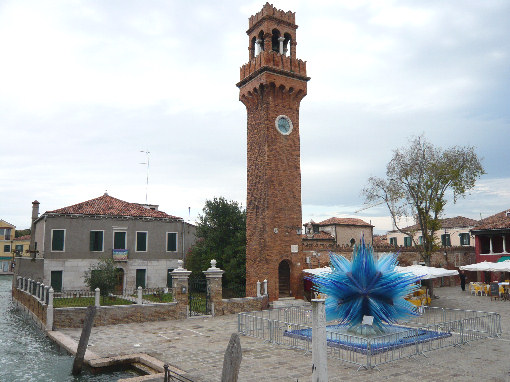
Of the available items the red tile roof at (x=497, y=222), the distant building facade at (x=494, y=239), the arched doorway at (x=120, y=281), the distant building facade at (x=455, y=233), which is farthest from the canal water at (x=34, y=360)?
the distant building facade at (x=455, y=233)

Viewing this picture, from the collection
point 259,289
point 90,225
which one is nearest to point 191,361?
point 259,289

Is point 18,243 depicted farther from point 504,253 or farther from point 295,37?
point 504,253

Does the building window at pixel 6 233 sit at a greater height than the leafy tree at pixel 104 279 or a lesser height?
greater

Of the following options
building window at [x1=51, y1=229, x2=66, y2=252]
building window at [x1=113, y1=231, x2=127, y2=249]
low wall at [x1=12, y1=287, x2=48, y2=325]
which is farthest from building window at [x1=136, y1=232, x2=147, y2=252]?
low wall at [x1=12, y1=287, x2=48, y2=325]

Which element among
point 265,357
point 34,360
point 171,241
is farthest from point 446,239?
point 34,360

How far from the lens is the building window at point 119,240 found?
31562 mm

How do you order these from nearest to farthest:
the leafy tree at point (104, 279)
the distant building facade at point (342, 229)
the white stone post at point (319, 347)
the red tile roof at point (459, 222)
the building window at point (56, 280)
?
1. the white stone post at point (319, 347)
2. the leafy tree at point (104, 279)
3. the building window at point (56, 280)
4. the distant building facade at point (342, 229)
5. the red tile roof at point (459, 222)

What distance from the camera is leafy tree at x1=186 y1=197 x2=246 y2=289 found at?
29172 millimetres

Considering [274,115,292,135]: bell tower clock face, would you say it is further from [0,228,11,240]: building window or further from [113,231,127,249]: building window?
[0,228,11,240]: building window

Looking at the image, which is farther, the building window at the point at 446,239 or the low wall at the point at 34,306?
the building window at the point at 446,239

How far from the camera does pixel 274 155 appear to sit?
86.6 feet

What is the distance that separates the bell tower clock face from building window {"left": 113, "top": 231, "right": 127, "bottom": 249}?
14370mm

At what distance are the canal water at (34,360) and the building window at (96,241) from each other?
1015 cm

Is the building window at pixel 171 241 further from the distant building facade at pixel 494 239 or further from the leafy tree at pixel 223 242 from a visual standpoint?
the distant building facade at pixel 494 239
